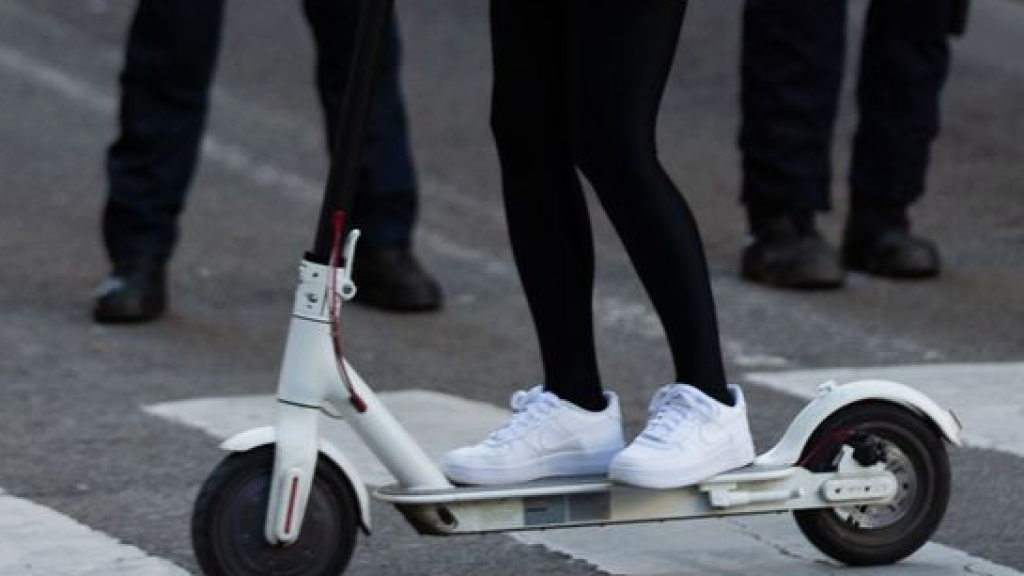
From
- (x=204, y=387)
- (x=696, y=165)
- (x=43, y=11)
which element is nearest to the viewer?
(x=204, y=387)

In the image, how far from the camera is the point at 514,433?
4.85m

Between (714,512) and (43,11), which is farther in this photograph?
(43,11)

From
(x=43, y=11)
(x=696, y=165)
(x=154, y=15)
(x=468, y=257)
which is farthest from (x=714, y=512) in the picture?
(x=43, y=11)

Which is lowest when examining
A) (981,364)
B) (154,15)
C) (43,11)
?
(43,11)

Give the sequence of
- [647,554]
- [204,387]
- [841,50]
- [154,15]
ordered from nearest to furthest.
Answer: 1. [647,554]
2. [204,387]
3. [154,15]
4. [841,50]

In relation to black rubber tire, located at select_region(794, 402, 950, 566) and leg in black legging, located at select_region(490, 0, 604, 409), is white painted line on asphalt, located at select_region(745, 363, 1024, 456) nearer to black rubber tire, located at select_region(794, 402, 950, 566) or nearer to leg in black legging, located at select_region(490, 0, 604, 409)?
black rubber tire, located at select_region(794, 402, 950, 566)

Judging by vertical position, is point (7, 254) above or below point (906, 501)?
below

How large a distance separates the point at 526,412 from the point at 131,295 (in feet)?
9.48

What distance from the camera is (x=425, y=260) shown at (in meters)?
8.64

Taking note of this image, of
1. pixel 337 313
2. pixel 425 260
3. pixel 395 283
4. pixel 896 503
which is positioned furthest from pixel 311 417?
pixel 425 260

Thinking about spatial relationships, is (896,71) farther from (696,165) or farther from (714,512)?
(714,512)

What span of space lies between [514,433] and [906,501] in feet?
2.15

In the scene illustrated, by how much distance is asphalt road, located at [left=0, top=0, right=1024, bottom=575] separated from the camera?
227 inches

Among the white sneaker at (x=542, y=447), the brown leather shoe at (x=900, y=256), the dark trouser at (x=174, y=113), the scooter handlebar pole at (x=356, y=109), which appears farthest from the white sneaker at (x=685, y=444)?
the brown leather shoe at (x=900, y=256)
